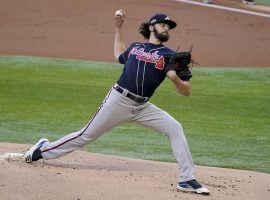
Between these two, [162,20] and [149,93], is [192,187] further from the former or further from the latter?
[162,20]

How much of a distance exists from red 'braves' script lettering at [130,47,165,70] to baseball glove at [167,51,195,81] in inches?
5.7

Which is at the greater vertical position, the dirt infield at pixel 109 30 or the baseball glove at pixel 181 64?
the baseball glove at pixel 181 64

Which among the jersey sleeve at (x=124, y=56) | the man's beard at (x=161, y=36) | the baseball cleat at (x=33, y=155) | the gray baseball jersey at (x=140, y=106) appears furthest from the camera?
the baseball cleat at (x=33, y=155)

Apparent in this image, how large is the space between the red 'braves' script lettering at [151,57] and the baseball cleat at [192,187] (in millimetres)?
1154

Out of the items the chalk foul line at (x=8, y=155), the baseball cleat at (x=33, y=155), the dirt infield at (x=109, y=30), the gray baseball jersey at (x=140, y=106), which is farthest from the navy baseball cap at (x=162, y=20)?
the dirt infield at (x=109, y=30)

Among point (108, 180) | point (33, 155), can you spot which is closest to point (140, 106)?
point (108, 180)

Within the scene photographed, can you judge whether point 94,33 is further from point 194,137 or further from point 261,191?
point 261,191

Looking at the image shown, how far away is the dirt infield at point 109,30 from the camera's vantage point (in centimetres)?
2155

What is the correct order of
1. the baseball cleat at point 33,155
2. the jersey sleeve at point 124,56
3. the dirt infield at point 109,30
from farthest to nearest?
the dirt infield at point 109,30 → the baseball cleat at point 33,155 → the jersey sleeve at point 124,56

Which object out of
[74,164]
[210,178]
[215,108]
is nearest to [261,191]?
[210,178]

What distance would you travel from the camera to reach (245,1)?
85.1 feet

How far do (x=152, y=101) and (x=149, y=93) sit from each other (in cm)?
679

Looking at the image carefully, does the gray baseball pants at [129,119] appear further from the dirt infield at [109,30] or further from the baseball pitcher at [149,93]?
the dirt infield at [109,30]

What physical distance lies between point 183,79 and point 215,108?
21.6 feet
